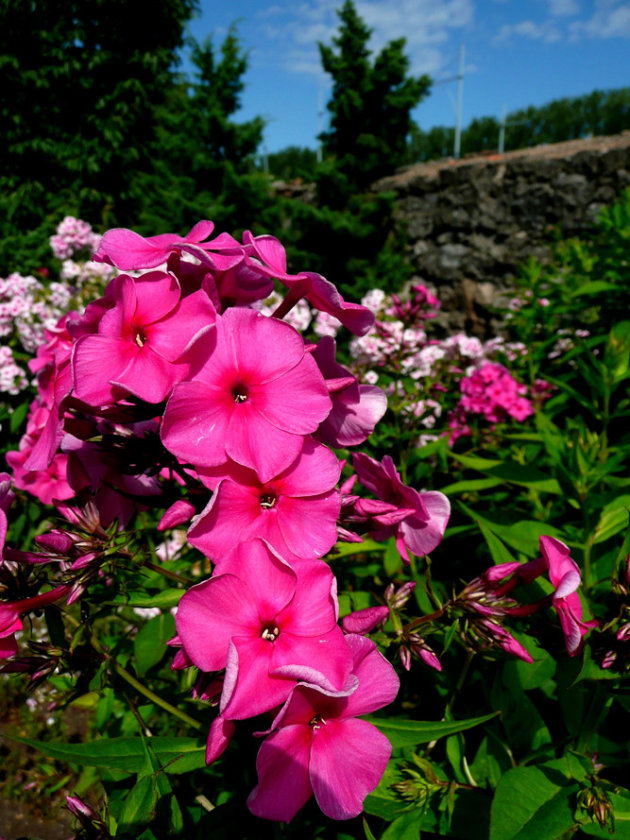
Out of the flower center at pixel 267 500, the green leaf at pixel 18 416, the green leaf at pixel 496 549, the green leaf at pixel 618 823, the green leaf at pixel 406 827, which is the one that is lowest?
the green leaf at pixel 406 827

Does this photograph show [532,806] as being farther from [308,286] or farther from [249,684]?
[308,286]

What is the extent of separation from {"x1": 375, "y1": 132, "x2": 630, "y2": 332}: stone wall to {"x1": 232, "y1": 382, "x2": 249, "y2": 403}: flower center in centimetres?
740

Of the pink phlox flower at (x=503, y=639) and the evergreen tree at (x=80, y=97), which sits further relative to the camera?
the evergreen tree at (x=80, y=97)

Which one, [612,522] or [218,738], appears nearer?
[218,738]

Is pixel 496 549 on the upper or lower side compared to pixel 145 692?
upper

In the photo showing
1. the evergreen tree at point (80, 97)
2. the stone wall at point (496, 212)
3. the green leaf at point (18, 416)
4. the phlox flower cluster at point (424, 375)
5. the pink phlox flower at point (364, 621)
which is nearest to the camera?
the pink phlox flower at point (364, 621)

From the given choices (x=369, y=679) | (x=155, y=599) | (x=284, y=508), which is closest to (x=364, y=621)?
(x=369, y=679)

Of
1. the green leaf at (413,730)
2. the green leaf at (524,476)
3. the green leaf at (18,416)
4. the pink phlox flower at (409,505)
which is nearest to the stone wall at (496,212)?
the green leaf at (18,416)

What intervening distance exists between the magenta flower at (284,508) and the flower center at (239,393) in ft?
0.33

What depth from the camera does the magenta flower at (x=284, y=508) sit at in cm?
77

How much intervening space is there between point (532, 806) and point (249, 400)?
0.79 m

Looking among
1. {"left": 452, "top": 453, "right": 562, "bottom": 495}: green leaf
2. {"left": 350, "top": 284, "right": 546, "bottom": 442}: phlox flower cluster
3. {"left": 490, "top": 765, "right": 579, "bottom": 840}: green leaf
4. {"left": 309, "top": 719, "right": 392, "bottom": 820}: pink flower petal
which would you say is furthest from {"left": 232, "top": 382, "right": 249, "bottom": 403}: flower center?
{"left": 350, "top": 284, "right": 546, "bottom": 442}: phlox flower cluster

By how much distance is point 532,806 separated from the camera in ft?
2.99

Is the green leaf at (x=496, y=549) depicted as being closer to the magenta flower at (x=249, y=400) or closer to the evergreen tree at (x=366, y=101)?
the magenta flower at (x=249, y=400)
